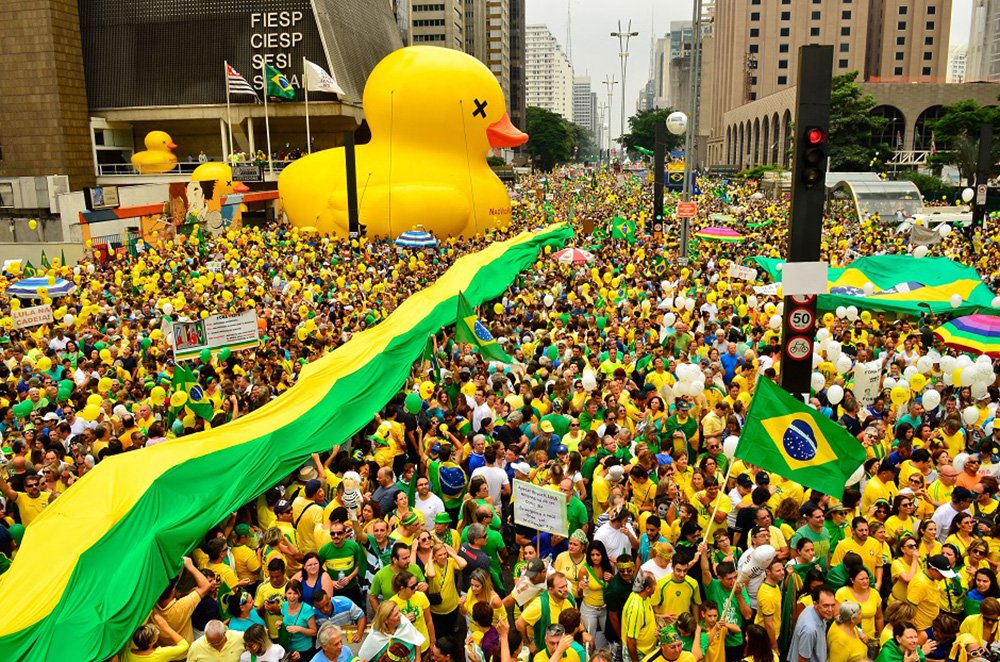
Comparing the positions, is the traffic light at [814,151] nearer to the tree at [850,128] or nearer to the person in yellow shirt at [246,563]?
the person in yellow shirt at [246,563]

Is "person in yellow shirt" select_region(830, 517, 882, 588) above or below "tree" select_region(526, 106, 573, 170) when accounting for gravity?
below

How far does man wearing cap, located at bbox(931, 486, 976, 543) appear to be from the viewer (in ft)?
21.9

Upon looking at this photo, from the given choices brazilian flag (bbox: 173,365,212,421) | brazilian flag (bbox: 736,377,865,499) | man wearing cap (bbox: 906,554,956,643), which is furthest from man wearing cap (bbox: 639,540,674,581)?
brazilian flag (bbox: 173,365,212,421)

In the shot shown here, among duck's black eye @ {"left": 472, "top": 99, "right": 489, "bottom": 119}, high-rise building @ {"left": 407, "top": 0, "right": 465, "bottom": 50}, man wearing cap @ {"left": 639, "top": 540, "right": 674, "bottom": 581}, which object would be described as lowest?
man wearing cap @ {"left": 639, "top": 540, "right": 674, "bottom": 581}

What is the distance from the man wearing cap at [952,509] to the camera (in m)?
6.68

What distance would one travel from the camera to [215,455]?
759 cm

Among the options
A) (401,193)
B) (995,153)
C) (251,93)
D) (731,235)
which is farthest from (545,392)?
(995,153)

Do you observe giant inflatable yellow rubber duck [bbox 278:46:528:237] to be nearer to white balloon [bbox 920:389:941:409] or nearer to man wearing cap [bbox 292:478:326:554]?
white balloon [bbox 920:389:941:409]

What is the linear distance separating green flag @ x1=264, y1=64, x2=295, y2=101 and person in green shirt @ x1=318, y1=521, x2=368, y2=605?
38.0 meters

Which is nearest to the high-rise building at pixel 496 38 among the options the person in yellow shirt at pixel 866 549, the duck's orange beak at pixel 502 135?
the duck's orange beak at pixel 502 135

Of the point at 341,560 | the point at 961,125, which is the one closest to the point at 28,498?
the point at 341,560

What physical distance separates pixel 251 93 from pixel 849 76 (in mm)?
36853

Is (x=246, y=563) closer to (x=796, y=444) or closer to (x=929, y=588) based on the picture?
(x=796, y=444)

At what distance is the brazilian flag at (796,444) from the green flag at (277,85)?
126 feet
